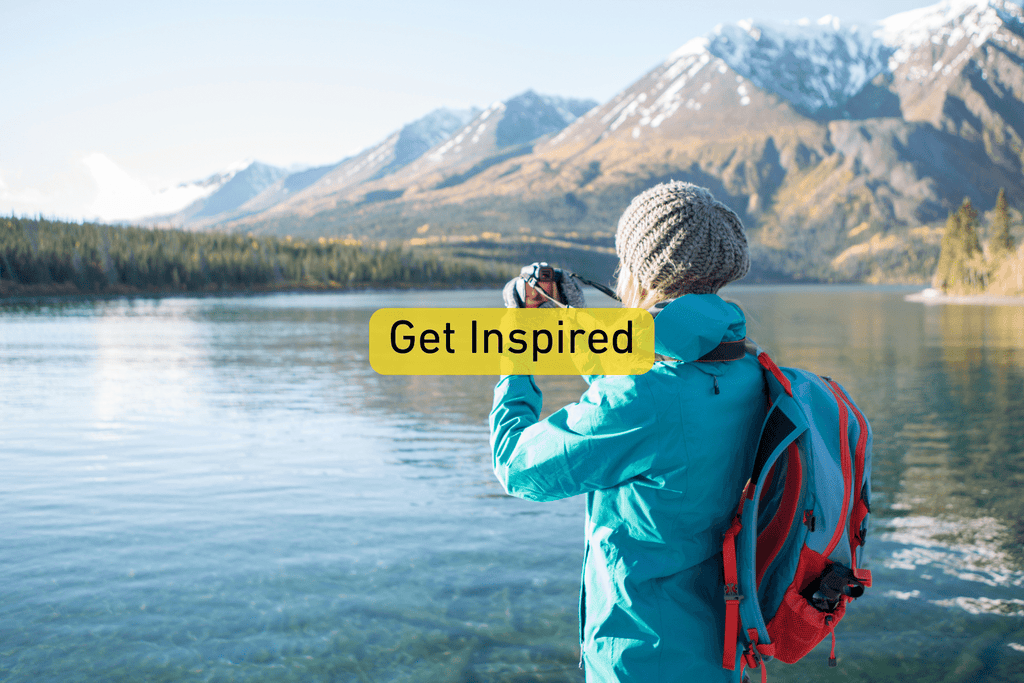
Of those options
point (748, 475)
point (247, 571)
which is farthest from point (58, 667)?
point (748, 475)

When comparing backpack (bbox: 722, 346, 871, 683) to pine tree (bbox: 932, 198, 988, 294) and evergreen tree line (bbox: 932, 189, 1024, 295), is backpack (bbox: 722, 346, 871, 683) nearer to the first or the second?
evergreen tree line (bbox: 932, 189, 1024, 295)

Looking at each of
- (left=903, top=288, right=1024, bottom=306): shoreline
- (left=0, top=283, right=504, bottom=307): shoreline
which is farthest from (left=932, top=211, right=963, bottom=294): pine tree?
(left=0, top=283, right=504, bottom=307): shoreline

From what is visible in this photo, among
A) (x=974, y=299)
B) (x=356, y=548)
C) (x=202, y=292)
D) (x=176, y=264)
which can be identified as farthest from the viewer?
(x=176, y=264)

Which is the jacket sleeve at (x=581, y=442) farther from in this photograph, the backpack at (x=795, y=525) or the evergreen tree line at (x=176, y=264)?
the evergreen tree line at (x=176, y=264)

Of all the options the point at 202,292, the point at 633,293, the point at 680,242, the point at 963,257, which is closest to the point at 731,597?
the point at 633,293

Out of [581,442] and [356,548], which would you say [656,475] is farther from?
[356,548]

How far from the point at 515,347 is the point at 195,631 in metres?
5.67

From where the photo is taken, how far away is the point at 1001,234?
105062 mm

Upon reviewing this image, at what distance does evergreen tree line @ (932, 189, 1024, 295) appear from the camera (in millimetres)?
101438

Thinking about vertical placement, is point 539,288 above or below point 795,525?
above

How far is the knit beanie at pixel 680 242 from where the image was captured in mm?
2562

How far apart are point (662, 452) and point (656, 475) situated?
0.37 ft

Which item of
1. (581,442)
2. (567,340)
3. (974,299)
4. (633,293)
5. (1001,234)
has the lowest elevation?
(974,299)

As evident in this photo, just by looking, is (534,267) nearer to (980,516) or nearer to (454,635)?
(454,635)
